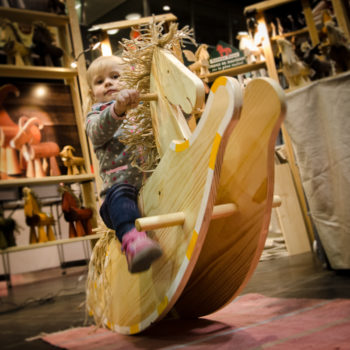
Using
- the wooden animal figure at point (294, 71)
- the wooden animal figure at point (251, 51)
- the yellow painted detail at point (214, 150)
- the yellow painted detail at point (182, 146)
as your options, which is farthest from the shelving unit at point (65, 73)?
the yellow painted detail at point (214, 150)

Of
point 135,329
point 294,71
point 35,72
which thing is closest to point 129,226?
point 135,329

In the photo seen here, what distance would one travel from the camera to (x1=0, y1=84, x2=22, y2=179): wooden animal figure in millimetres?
2383

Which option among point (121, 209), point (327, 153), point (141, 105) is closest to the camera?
point (121, 209)

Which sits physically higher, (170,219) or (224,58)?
(224,58)

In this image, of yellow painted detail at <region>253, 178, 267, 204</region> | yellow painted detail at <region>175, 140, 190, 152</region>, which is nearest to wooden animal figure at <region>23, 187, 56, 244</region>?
yellow painted detail at <region>175, 140, 190, 152</region>

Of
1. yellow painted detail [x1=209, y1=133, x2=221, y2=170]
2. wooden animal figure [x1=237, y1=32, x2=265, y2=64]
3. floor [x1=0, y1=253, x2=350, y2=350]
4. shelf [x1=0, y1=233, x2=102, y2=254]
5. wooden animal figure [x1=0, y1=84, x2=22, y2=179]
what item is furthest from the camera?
wooden animal figure [x1=237, y1=32, x2=265, y2=64]

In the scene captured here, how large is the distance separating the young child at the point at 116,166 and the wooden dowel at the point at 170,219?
0.08 metres

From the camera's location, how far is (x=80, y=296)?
2213 mm

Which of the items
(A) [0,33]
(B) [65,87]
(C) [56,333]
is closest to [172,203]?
(C) [56,333]

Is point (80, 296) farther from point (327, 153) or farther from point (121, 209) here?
point (327, 153)

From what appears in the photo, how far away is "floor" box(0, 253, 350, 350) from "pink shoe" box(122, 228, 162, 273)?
1.22 ft

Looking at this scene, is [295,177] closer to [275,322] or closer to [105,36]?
[105,36]

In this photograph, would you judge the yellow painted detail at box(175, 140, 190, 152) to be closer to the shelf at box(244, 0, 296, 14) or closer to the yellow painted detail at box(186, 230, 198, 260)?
the yellow painted detail at box(186, 230, 198, 260)

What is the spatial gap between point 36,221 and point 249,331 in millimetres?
1847
